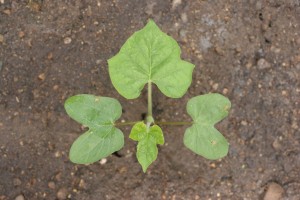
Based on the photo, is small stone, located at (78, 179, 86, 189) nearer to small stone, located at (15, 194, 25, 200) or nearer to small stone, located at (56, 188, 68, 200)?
small stone, located at (56, 188, 68, 200)

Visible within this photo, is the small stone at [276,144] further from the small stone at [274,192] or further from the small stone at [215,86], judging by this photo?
the small stone at [215,86]

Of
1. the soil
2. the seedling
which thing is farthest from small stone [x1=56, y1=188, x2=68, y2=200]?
the seedling

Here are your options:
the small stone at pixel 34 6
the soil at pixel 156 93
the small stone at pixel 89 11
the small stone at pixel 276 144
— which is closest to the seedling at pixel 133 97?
the soil at pixel 156 93

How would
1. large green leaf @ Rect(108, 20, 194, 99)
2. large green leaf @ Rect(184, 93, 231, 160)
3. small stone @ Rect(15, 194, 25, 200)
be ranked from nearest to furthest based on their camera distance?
large green leaf @ Rect(108, 20, 194, 99) → large green leaf @ Rect(184, 93, 231, 160) → small stone @ Rect(15, 194, 25, 200)

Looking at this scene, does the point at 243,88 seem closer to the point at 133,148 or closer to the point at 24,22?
the point at 133,148

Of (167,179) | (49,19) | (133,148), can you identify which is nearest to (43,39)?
(49,19)

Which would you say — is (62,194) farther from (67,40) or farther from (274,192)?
(274,192)
